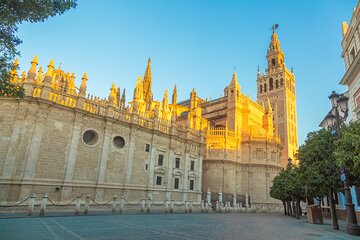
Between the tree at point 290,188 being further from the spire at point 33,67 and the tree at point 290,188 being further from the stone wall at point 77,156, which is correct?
the spire at point 33,67

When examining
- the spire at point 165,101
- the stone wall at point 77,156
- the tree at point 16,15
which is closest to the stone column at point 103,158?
the stone wall at point 77,156

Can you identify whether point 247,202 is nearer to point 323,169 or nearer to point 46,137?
point 323,169

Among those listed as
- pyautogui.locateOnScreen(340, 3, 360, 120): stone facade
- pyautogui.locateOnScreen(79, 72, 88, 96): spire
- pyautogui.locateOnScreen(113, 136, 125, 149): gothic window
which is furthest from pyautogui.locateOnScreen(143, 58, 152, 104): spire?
pyautogui.locateOnScreen(340, 3, 360, 120): stone facade

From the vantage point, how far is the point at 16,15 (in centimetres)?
843

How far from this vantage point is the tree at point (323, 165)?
14.4 meters

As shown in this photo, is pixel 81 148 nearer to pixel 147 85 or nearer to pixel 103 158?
pixel 103 158

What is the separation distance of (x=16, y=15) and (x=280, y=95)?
221 ft

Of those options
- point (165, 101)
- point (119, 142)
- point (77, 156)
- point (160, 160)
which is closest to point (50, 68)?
point (77, 156)

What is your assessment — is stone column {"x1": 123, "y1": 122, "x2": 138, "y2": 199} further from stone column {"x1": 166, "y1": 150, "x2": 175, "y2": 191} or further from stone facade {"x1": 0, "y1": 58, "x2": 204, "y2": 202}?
stone column {"x1": 166, "y1": 150, "x2": 175, "y2": 191}

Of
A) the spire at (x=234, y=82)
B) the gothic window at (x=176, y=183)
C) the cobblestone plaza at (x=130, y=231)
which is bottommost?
the cobblestone plaza at (x=130, y=231)

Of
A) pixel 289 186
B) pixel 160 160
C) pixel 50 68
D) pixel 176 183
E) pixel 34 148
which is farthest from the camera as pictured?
pixel 176 183

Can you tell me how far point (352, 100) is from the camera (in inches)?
708

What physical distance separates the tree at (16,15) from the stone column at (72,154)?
1402cm

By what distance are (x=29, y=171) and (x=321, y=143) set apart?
69.3 ft
